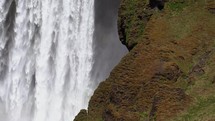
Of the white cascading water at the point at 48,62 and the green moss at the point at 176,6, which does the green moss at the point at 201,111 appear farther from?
the white cascading water at the point at 48,62

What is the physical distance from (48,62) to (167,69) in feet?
61.6

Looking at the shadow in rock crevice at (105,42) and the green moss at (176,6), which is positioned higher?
the green moss at (176,6)

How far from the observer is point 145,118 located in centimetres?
1480

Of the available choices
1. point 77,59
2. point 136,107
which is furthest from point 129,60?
point 77,59

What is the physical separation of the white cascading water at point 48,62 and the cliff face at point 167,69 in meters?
15.0

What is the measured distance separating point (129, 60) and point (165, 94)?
196 cm

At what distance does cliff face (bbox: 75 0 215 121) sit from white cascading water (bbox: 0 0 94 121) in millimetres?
14959

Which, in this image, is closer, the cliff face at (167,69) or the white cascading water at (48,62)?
the cliff face at (167,69)

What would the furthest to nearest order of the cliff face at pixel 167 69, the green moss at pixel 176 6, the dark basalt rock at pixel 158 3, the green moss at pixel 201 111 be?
1. the dark basalt rock at pixel 158 3
2. the green moss at pixel 176 6
3. the cliff face at pixel 167 69
4. the green moss at pixel 201 111

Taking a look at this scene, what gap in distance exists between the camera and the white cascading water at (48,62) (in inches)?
1275

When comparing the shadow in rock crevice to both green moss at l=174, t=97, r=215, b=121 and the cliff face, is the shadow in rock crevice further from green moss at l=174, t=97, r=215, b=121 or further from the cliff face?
green moss at l=174, t=97, r=215, b=121

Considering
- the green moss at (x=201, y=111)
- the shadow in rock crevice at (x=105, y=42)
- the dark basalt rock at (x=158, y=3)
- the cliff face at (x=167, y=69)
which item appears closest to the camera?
the green moss at (x=201, y=111)

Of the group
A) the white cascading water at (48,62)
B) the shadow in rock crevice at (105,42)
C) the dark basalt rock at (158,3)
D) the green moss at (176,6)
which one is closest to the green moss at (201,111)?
the green moss at (176,6)

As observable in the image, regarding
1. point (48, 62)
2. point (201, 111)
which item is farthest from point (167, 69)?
point (48, 62)
